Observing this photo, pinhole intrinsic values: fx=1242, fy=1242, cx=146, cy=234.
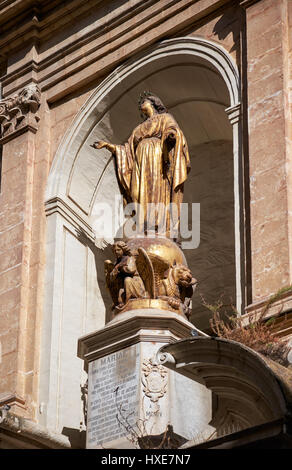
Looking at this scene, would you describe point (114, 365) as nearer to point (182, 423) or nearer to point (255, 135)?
point (182, 423)

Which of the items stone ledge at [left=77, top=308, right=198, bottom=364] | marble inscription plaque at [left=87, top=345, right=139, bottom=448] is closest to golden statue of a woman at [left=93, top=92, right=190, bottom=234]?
stone ledge at [left=77, top=308, right=198, bottom=364]

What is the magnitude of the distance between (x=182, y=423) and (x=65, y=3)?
6.61m

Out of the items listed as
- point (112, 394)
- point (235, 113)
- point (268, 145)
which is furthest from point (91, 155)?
point (112, 394)

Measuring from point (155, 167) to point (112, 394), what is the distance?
8.51 ft

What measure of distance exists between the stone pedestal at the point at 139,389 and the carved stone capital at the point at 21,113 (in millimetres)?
4191

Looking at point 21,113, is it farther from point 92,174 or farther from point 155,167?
point 155,167

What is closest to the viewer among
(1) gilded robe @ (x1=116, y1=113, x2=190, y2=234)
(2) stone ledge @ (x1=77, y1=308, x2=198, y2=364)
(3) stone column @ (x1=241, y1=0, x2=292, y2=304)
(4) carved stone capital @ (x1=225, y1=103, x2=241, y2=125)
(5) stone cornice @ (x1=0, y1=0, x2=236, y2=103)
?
(2) stone ledge @ (x1=77, y1=308, x2=198, y2=364)

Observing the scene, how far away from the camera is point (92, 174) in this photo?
1516 cm

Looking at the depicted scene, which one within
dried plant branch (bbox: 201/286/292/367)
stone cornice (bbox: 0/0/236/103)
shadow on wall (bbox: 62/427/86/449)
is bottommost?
shadow on wall (bbox: 62/427/86/449)

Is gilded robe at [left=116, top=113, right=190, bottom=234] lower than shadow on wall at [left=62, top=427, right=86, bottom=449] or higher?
higher

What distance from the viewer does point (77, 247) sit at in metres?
14.7

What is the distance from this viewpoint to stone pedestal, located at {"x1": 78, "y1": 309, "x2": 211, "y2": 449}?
11250mm

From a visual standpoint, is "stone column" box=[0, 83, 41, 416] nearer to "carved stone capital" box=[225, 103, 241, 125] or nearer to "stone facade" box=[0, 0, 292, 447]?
"stone facade" box=[0, 0, 292, 447]

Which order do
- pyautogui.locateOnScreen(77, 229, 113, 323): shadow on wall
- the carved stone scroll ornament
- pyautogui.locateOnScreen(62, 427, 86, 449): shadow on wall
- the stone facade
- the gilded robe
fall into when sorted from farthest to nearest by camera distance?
pyautogui.locateOnScreen(77, 229, 113, 323): shadow on wall < the gilded robe < pyautogui.locateOnScreen(62, 427, 86, 449): shadow on wall < the stone facade < the carved stone scroll ornament
